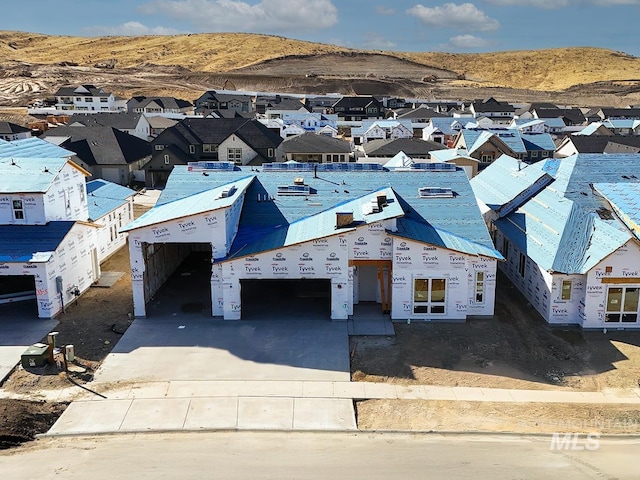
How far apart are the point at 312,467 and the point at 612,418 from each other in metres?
9.32

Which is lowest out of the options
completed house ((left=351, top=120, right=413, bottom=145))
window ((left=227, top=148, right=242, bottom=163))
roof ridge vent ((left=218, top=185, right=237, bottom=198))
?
window ((left=227, top=148, right=242, bottom=163))

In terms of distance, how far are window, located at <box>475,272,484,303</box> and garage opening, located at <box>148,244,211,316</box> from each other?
37.5 feet

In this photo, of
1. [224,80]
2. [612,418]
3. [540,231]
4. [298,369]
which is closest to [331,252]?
[298,369]

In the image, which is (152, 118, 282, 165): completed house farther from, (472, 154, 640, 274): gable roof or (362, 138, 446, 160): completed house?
(472, 154, 640, 274): gable roof

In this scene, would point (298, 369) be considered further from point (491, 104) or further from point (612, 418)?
point (491, 104)

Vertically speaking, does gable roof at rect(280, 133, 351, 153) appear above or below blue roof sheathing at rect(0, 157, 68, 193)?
below

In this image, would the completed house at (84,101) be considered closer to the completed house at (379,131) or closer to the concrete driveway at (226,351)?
the completed house at (379,131)

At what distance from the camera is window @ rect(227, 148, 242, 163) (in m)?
63.9

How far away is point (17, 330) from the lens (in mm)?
24625

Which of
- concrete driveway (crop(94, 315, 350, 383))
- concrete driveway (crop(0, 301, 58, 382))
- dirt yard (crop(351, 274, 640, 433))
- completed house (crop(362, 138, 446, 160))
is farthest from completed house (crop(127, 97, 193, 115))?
dirt yard (crop(351, 274, 640, 433))

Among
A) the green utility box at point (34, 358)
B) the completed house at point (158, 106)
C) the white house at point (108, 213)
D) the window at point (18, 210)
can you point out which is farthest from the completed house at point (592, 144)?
the completed house at point (158, 106)

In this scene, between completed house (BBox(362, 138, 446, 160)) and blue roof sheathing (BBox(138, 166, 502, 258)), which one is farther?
completed house (BBox(362, 138, 446, 160))

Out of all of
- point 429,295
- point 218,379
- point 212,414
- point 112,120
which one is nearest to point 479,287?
point 429,295

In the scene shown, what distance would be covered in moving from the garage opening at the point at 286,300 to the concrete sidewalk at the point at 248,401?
599 cm
